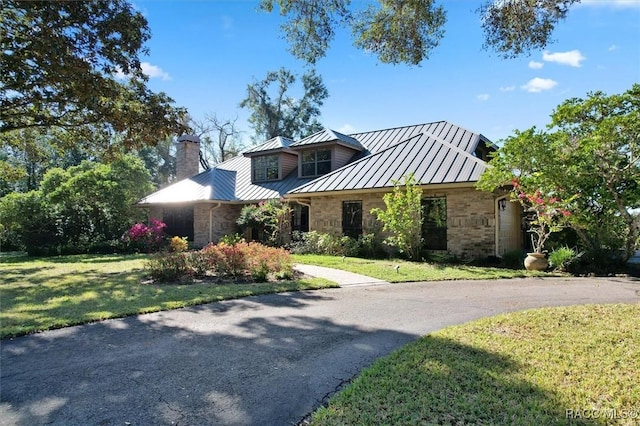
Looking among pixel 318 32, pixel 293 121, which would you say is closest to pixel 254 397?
pixel 318 32

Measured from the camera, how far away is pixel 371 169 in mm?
15797

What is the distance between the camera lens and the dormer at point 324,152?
18.8 m

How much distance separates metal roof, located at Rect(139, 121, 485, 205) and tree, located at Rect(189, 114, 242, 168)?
1575 centimetres

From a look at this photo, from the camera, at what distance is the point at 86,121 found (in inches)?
484

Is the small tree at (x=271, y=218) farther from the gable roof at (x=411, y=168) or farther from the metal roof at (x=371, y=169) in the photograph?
the gable roof at (x=411, y=168)

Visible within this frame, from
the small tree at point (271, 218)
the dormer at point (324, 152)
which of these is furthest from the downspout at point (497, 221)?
the small tree at point (271, 218)

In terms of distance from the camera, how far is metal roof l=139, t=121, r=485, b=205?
45.8ft

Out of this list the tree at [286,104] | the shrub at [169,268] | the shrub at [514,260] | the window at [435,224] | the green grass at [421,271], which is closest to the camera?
the shrub at [169,268]

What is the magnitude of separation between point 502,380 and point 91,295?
7.38 meters

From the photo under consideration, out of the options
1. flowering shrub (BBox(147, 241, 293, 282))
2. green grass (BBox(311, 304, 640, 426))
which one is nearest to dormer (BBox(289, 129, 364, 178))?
flowering shrub (BBox(147, 241, 293, 282))

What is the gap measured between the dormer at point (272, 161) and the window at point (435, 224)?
9087 millimetres

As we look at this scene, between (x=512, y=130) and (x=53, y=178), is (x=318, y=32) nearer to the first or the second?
(x=512, y=130)

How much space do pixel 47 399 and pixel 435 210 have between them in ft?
41.2

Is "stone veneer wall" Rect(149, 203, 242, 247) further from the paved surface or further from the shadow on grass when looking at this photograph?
the shadow on grass
